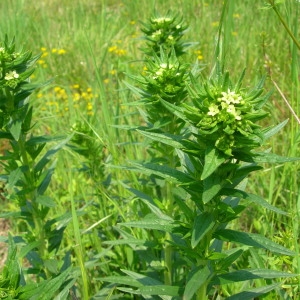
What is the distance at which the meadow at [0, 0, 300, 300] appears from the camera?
1.50m

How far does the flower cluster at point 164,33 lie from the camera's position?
2.57 metres

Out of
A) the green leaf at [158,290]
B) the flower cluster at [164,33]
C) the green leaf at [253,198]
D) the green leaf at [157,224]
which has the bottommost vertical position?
the green leaf at [158,290]

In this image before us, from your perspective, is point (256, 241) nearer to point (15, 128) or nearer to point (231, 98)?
point (231, 98)

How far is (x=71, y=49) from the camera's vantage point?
217 inches

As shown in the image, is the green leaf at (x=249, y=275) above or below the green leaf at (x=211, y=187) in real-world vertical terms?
below

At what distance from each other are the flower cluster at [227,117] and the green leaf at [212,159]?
A: 19 millimetres

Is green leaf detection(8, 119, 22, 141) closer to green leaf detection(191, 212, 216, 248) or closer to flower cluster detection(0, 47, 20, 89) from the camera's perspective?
flower cluster detection(0, 47, 20, 89)

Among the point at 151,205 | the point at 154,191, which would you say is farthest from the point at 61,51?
the point at 151,205

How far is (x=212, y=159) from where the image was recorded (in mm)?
1320

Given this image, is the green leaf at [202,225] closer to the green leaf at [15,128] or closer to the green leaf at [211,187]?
the green leaf at [211,187]

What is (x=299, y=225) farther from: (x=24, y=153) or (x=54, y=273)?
(x=24, y=153)

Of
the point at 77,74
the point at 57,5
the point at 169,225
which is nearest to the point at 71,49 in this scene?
the point at 77,74

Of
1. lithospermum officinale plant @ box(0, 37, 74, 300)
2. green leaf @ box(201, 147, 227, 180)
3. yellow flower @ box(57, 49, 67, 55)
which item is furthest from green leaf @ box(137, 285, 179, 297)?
yellow flower @ box(57, 49, 67, 55)

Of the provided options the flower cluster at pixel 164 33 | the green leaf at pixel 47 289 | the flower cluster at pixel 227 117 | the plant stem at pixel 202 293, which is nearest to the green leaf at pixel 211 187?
the flower cluster at pixel 227 117
